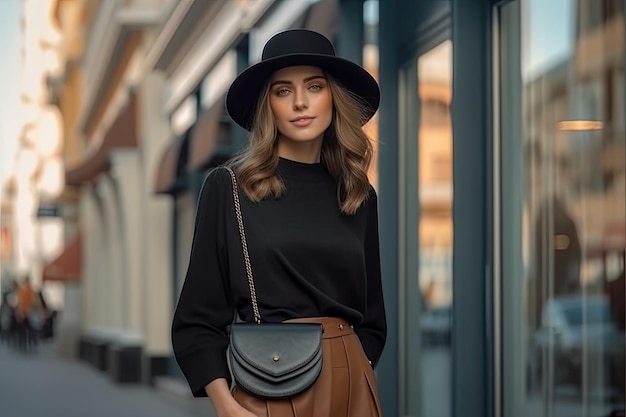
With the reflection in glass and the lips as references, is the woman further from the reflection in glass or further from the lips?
the reflection in glass

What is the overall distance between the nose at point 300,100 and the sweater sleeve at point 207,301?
0.80 feet

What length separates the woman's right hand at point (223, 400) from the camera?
3240 mm

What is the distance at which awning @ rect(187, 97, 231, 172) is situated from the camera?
45.1 feet

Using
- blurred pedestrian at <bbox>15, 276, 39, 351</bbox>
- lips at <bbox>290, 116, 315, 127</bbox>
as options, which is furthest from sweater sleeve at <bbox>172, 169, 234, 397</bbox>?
blurred pedestrian at <bbox>15, 276, 39, 351</bbox>

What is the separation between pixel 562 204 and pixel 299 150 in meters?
2.84

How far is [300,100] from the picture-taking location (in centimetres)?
346

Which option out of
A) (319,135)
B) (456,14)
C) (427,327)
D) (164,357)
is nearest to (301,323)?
(319,135)

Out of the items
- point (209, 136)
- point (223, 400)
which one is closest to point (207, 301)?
point (223, 400)

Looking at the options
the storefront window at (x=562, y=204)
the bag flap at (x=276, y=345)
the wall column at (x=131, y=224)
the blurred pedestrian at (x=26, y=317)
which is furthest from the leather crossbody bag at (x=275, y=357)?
the blurred pedestrian at (x=26, y=317)

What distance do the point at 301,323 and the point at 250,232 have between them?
0.25 m

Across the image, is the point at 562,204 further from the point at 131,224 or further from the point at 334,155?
the point at 131,224

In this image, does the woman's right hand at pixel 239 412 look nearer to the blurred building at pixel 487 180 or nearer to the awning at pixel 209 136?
the blurred building at pixel 487 180

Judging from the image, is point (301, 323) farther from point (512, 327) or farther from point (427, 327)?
point (427, 327)

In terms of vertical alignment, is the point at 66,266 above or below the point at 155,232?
below
